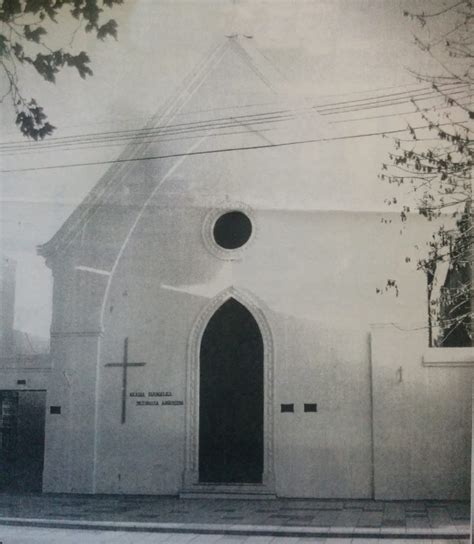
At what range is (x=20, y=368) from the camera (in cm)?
568

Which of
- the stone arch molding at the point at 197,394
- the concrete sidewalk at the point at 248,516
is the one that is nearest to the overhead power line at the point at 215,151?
the stone arch molding at the point at 197,394

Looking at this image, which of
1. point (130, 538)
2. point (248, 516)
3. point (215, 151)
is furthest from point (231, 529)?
point (215, 151)

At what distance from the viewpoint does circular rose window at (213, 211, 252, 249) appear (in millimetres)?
5332

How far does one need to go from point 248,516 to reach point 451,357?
1.60 m

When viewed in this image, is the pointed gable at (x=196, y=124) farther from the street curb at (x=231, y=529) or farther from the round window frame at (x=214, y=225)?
the street curb at (x=231, y=529)

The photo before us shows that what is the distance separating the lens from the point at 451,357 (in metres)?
4.72

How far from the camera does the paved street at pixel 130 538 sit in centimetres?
447

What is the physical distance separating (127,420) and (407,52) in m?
3.03

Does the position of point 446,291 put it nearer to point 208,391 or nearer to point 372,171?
point 372,171

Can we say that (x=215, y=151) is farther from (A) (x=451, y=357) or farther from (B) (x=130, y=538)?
(B) (x=130, y=538)

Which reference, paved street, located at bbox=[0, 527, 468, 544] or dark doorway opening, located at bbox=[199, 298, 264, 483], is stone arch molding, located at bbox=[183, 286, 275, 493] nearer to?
dark doorway opening, located at bbox=[199, 298, 264, 483]

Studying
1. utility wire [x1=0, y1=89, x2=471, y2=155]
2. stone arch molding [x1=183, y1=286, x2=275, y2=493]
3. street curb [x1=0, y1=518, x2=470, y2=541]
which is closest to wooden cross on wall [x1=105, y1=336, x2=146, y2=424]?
stone arch molding [x1=183, y1=286, x2=275, y2=493]

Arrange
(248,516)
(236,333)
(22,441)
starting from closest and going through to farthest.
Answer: (248,516), (236,333), (22,441)

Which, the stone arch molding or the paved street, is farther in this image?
the stone arch molding
